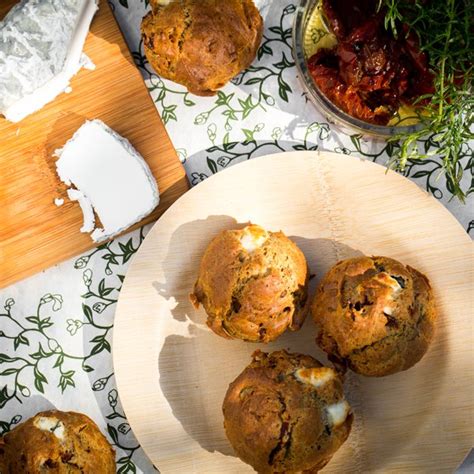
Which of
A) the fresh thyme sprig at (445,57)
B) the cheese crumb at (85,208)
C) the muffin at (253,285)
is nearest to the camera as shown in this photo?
the fresh thyme sprig at (445,57)

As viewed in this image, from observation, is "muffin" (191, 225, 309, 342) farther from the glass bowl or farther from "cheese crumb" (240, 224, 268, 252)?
the glass bowl

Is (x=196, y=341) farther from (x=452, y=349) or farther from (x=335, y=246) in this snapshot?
(x=452, y=349)

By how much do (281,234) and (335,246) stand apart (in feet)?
0.67

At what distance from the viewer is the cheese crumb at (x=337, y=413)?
189cm

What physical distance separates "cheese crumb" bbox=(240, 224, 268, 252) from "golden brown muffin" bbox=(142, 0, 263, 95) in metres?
0.44

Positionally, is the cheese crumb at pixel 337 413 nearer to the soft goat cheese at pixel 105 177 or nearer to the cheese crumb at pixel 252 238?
the cheese crumb at pixel 252 238

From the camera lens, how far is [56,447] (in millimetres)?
2035

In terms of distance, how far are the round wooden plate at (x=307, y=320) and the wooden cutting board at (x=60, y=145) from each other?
171 mm

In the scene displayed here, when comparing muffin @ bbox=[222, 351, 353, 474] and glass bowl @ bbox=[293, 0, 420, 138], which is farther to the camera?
glass bowl @ bbox=[293, 0, 420, 138]

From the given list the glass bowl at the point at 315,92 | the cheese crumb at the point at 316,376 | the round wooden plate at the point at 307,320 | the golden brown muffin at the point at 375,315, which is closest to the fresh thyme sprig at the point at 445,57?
the glass bowl at the point at 315,92

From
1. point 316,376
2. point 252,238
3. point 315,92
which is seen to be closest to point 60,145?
point 252,238

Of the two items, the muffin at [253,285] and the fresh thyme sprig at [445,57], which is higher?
the fresh thyme sprig at [445,57]

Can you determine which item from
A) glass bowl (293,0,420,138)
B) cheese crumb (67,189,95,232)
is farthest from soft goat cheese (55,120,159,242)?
glass bowl (293,0,420,138)

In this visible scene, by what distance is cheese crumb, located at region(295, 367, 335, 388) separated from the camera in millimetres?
1898
